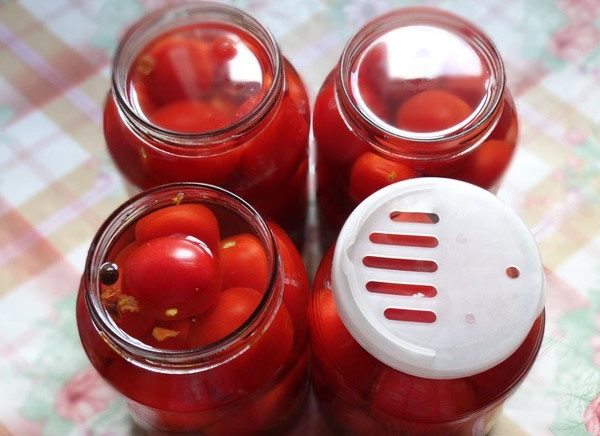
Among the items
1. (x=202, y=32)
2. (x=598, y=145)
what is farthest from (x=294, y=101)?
(x=598, y=145)

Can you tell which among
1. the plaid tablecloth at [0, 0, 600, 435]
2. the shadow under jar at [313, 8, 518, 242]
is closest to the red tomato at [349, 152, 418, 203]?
the shadow under jar at [313, 8, 518, 242]

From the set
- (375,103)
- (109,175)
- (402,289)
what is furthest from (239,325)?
(109,175)

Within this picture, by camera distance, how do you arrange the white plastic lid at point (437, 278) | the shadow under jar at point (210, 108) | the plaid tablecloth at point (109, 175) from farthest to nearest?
the plaid tablecloth at point (109, 175) → the shadow under jar at point (210, 108) → the white plastic lid at point (437, 278)

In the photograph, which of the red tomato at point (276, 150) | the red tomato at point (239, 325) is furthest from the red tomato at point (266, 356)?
the red tomato at point (276, 150)

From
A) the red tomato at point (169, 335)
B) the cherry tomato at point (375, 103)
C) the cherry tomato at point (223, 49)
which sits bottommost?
the red tomato at point (169, 335)

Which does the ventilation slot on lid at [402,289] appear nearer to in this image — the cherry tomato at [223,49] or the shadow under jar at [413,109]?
the shadow under jar at [413,109]
